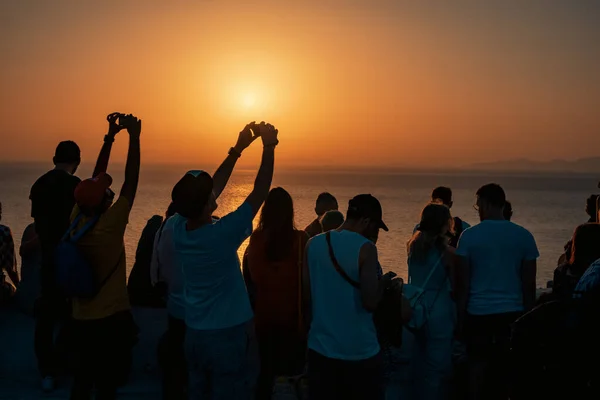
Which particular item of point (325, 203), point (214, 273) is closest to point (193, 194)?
point (214, 273)

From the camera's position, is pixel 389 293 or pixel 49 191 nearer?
pixel 389 293

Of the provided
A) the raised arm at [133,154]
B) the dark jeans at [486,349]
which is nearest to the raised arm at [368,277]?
the raised arm at [133,154]

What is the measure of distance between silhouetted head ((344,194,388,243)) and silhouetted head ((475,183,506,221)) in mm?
1528

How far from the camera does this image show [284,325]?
472 cm

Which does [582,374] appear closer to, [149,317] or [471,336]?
[471,336]

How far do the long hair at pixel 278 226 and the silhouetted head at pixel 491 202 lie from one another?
1.62 meters

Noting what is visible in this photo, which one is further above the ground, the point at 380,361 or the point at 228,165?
the point at 228,165

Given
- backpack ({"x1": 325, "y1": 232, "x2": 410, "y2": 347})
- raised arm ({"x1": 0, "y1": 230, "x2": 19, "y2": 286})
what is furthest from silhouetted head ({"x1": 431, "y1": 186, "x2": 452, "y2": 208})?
raised arm ({"x1": 0, "y1": 230, "x2": 19, "y2": 286})

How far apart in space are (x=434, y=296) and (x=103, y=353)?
98.3 inches

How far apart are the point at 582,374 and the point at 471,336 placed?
1659mm

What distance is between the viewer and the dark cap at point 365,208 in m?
4.03

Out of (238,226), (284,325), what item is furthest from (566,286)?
→ (238,226)

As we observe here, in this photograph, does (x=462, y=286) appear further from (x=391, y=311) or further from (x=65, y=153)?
(x=65, y=153)

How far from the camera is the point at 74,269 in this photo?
4.10 metres
